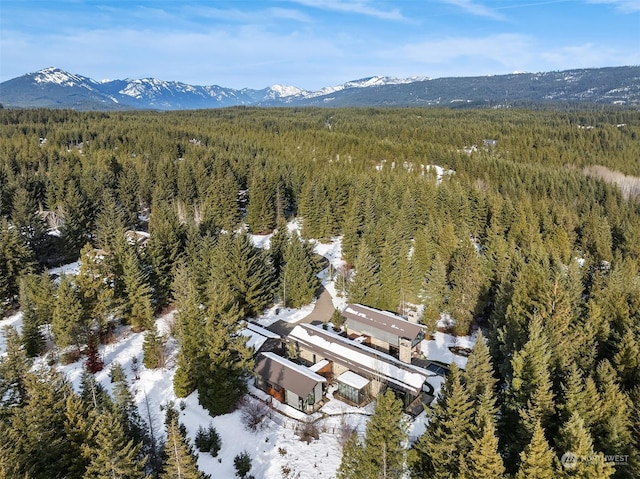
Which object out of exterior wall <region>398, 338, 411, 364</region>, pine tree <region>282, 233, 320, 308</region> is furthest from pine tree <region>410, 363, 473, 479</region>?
pine tree <region>282, 233, 320, 308</region>

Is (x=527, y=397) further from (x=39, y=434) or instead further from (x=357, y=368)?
(x=39, y=434)

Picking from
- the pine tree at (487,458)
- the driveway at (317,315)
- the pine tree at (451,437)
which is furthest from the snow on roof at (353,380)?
the pine tree at (487,458)

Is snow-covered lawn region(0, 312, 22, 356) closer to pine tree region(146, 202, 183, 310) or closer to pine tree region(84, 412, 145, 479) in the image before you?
pine tree region(146, 202, 183, 310)

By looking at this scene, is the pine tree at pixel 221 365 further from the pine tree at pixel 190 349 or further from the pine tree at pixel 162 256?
the pine tree at pixel 162 256

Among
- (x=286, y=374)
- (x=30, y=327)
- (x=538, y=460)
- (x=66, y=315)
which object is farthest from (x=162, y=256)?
(x=538, y=460)

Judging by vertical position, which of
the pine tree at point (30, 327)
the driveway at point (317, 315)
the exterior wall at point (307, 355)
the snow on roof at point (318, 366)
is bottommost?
the driveway at point (317, 315)
